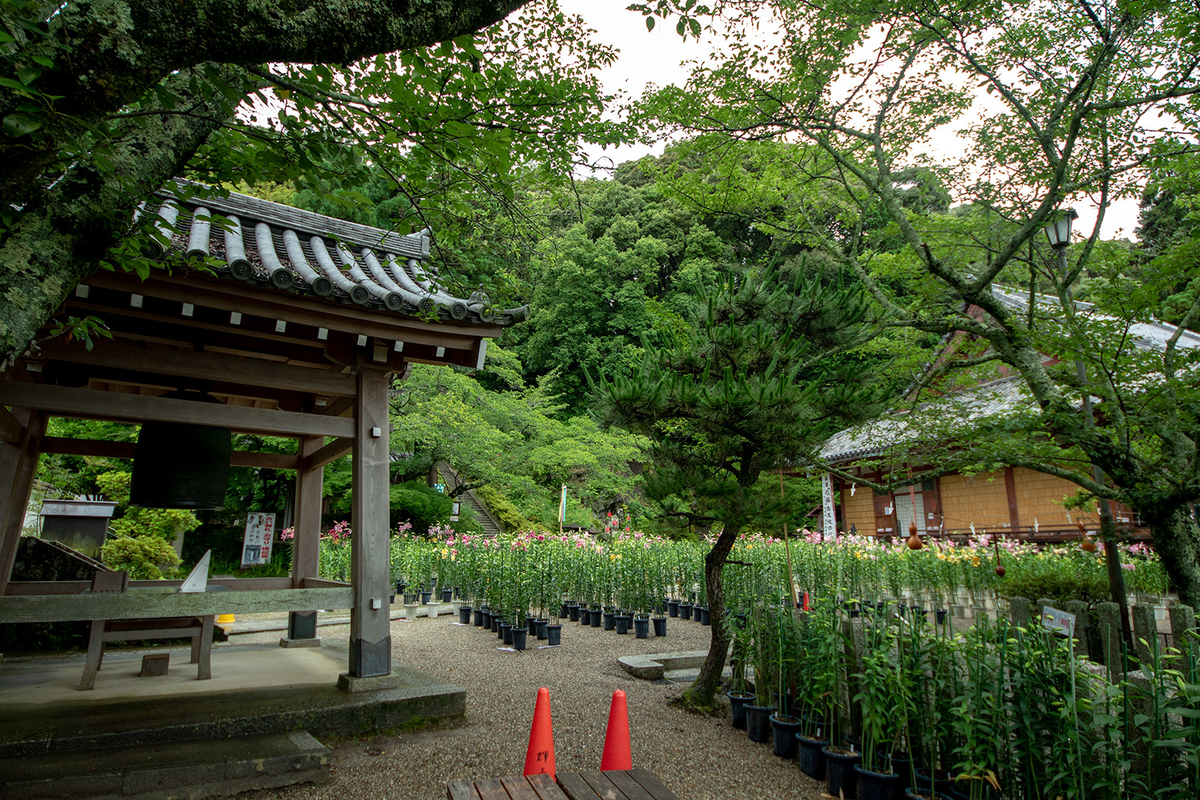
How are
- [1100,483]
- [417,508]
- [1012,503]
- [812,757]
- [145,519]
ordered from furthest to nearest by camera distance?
[417,508] < [1012,503] < [145,519] < [1100,483] < [812,757]

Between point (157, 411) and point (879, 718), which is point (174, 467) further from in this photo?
point (879, 718)

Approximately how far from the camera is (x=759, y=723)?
14.4 ft

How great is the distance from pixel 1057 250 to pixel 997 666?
5.26 metres

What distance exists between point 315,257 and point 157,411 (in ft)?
5.52

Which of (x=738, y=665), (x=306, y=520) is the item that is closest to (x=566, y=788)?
(x=738, y=665)

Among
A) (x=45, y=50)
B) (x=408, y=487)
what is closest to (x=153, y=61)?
(x=45, y=50)

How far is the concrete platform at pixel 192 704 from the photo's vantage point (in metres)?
3.46

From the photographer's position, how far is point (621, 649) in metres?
7.71

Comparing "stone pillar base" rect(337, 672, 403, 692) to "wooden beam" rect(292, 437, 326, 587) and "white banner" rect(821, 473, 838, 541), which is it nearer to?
"wooden beam" rect(292, 437, 326, 587)

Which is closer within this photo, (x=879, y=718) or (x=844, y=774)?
(x=879, y=718)

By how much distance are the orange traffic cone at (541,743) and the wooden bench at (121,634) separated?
2.72m

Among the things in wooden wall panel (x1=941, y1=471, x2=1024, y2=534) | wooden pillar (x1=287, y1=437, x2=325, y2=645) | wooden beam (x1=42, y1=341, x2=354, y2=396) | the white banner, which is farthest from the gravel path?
the white banner

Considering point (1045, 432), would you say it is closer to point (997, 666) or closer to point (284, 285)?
point (997, 666)

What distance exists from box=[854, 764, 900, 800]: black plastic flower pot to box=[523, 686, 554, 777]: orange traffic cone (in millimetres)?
1706
